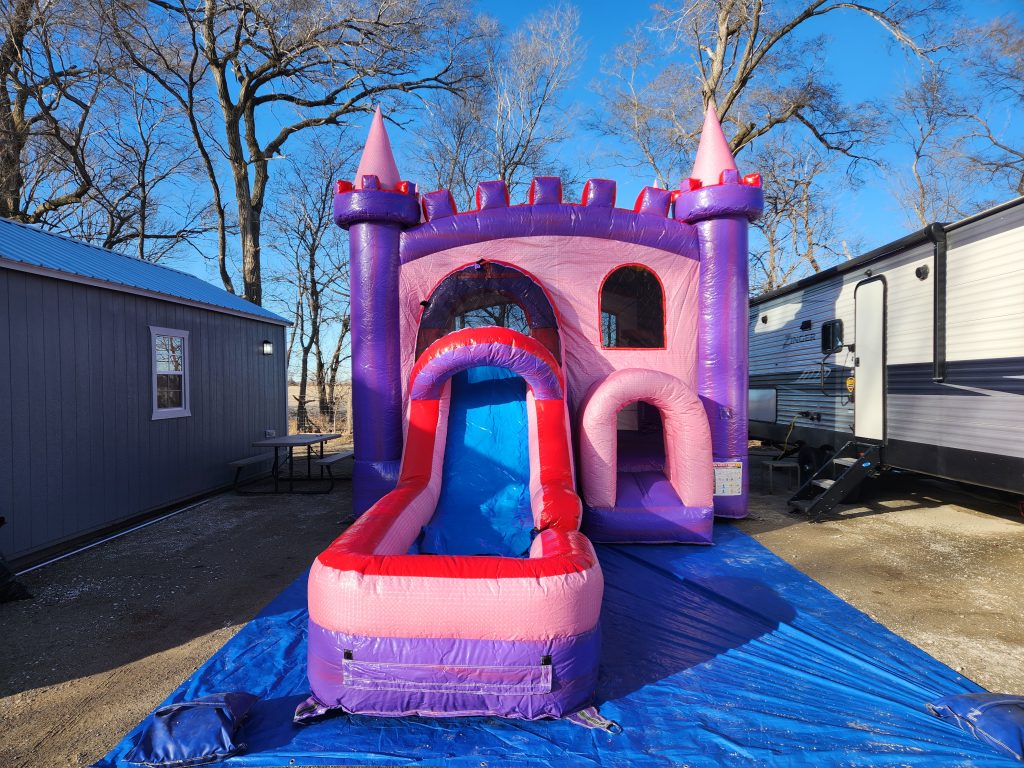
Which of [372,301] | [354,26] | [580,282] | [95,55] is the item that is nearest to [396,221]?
[372,301]

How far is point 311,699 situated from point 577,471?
3.49 meters

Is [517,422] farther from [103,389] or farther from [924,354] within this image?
[103,389]

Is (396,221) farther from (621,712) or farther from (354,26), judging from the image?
(354,26)

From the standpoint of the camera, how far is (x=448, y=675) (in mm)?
2576

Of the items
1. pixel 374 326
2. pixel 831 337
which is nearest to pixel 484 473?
pixel 374 326

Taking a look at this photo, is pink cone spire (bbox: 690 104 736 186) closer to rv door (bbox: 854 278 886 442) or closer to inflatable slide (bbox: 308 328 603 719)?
rv door (bbox: 854 278 886 442)

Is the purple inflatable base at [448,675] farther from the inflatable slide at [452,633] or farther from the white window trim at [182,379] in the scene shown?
the white window trim at [182,379]

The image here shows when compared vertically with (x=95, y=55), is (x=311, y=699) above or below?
below

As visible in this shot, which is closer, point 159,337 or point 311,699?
point 311,699

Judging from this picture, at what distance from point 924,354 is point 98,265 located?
29.8 feet

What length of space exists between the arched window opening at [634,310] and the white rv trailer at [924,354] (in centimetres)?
256

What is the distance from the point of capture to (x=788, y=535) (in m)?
5.81

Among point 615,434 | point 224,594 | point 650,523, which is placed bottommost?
point 224,594

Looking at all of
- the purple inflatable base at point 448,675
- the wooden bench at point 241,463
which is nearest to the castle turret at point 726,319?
the purple inflatable base at point 448,675
